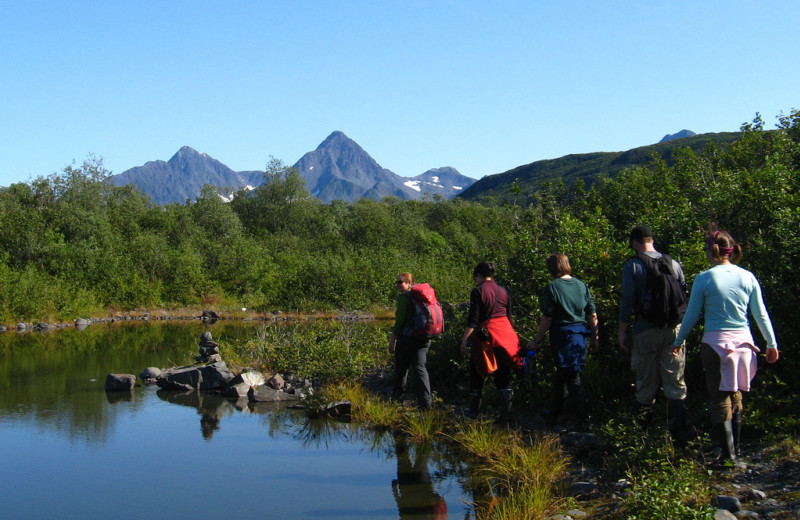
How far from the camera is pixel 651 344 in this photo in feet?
22.8

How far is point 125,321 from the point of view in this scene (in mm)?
38562

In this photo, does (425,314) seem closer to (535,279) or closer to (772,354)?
(535,279)

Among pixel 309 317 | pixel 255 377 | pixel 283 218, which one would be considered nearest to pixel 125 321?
pixel 309 317

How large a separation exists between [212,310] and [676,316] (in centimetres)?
3806

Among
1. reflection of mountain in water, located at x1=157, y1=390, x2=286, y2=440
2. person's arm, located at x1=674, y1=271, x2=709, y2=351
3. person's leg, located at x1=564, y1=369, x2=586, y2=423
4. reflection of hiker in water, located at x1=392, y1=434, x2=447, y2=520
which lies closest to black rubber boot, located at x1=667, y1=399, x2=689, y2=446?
person's arm, located at x1=674, y1=271, x2=709, y2=351

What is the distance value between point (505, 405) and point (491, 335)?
3.17ft

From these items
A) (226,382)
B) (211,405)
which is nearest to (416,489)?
(211,405)

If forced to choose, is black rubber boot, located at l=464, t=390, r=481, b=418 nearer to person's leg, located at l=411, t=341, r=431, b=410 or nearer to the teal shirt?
person's leg, located at l=411, t=341, r=431, b=410

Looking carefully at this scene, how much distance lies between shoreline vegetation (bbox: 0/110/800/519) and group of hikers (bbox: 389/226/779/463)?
1.25ft

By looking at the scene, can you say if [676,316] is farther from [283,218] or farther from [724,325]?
[283,218]

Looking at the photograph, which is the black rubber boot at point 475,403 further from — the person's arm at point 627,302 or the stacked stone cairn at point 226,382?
the stacked stone cairn at point 226,382

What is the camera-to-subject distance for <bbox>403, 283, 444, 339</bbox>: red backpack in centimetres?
948

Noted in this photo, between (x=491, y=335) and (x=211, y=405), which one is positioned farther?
(x=211, y=405)

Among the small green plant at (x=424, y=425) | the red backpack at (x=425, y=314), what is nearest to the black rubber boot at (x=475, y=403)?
the small green plant at (x=424, y=425)
